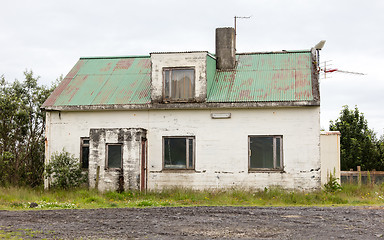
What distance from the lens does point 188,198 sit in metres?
17.3

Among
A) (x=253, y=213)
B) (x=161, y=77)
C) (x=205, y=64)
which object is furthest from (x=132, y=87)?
(x=253, y=213)

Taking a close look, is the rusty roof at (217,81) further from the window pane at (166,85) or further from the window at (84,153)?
the window at (84,153)

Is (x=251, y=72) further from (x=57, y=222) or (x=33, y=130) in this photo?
(x=57, y=222)

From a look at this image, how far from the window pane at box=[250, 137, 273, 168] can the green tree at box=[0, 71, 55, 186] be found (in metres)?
9.05

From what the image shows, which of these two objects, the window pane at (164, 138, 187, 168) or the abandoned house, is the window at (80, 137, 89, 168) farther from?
the window pane at (164, 138, 187, 168)

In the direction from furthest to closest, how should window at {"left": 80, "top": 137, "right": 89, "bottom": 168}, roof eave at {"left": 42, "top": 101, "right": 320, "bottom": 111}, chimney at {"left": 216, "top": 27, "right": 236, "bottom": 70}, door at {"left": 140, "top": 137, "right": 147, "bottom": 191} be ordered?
chimney at {"left": 216, "top": 27, "right": 236, "bottom": 70}, window at {"left": 80, "top": 137, "right": 89, "bottom": 168}, door at {"left": 140, "top": 137, "right": 147, "bottom": 191}, roof eave at {"left": 42, "top": 101, "right": 320, "bottom": 111}

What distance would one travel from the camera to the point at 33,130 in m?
23.0

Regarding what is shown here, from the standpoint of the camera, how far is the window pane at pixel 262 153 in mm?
18828

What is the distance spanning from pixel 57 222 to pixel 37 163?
11723mm

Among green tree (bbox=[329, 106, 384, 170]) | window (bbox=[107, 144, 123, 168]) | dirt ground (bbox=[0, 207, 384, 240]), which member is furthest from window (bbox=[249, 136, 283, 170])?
green tree (bbox=[329, 106, 384, 170])

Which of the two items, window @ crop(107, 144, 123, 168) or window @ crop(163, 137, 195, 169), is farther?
window @ crop(163, 137, 195, 169)

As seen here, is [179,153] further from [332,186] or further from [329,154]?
[332,186]

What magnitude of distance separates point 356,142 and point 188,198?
513 inches

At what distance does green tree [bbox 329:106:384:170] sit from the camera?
87.3 ft
